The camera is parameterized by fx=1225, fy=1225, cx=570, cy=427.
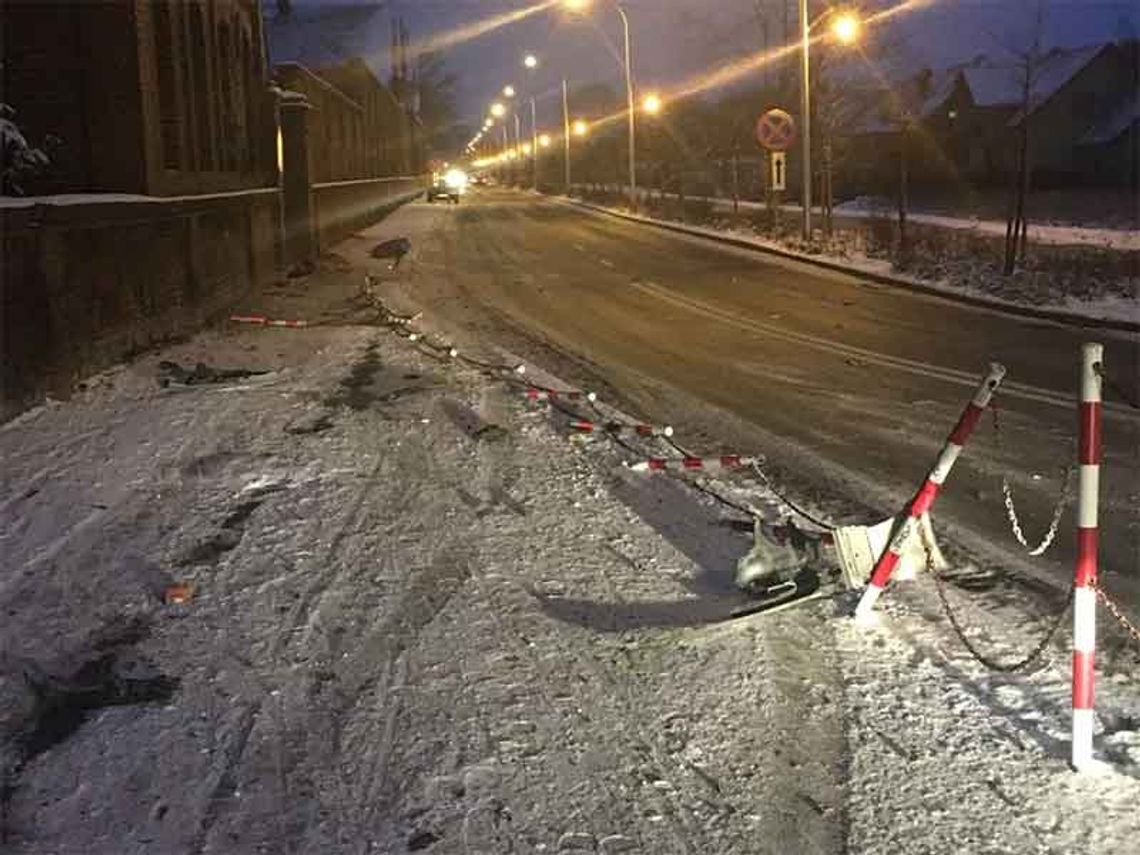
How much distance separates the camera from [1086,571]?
397cm

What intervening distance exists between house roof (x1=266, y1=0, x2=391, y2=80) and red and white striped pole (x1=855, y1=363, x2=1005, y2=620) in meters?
41.0

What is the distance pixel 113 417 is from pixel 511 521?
4390 mm

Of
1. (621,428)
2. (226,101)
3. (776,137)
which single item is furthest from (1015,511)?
(776,137)


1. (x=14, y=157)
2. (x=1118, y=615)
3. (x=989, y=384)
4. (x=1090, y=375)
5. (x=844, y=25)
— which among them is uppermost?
(x=844, y=25)

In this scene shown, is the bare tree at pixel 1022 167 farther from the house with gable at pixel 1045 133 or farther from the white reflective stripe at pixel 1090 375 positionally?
the house with gable at pixel 1045 133

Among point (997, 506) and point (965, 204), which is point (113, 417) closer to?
point (997, 506)

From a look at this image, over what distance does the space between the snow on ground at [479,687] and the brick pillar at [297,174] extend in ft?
59.7

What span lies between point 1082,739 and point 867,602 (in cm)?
140

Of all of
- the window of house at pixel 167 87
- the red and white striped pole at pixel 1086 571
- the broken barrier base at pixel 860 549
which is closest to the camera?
the red and white striped pole at pixel 1086 571

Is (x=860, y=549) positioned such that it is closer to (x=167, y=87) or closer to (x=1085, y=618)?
(x=1085, y=618)

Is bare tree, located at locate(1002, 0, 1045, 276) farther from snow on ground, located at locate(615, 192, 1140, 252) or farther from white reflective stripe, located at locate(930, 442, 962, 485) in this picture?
white reflective stripe, located at locate(930, 442, 962, 485)

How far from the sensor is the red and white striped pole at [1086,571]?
3967 millimetres

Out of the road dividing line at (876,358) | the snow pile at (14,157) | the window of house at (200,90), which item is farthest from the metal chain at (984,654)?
the window of house at (200,90)

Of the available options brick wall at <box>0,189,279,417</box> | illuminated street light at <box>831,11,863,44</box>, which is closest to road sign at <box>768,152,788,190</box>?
illuminated street light at <box>831,11,863,44</box>
